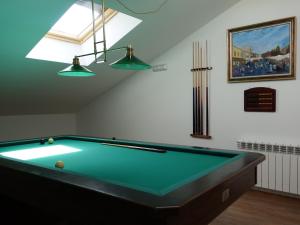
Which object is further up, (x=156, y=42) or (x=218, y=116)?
(x=156, y=42)

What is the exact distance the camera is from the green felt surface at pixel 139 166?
4.52ft

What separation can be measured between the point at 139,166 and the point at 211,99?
85.7 inches

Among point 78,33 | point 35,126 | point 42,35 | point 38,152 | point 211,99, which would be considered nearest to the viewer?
point 38,152

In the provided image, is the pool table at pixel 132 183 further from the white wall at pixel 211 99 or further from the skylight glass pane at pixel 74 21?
the skylight glass pane at pixel 74 21

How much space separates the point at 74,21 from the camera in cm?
373

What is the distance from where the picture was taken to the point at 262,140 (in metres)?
3.24

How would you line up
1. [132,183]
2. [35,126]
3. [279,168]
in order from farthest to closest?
1. [35,126]
2. [279,168]
3. [132,183]

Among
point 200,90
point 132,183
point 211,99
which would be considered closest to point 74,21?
point 200,90

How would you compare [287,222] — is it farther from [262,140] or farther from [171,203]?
[171,203]

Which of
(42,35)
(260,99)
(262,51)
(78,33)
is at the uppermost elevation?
(78,33)

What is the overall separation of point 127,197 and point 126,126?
364 cm

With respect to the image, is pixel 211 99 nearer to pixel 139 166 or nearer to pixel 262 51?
pixel 262 51

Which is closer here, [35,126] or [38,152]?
[38,152]

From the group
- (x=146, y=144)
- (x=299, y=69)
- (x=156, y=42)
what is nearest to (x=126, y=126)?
(x=156, y=42)
